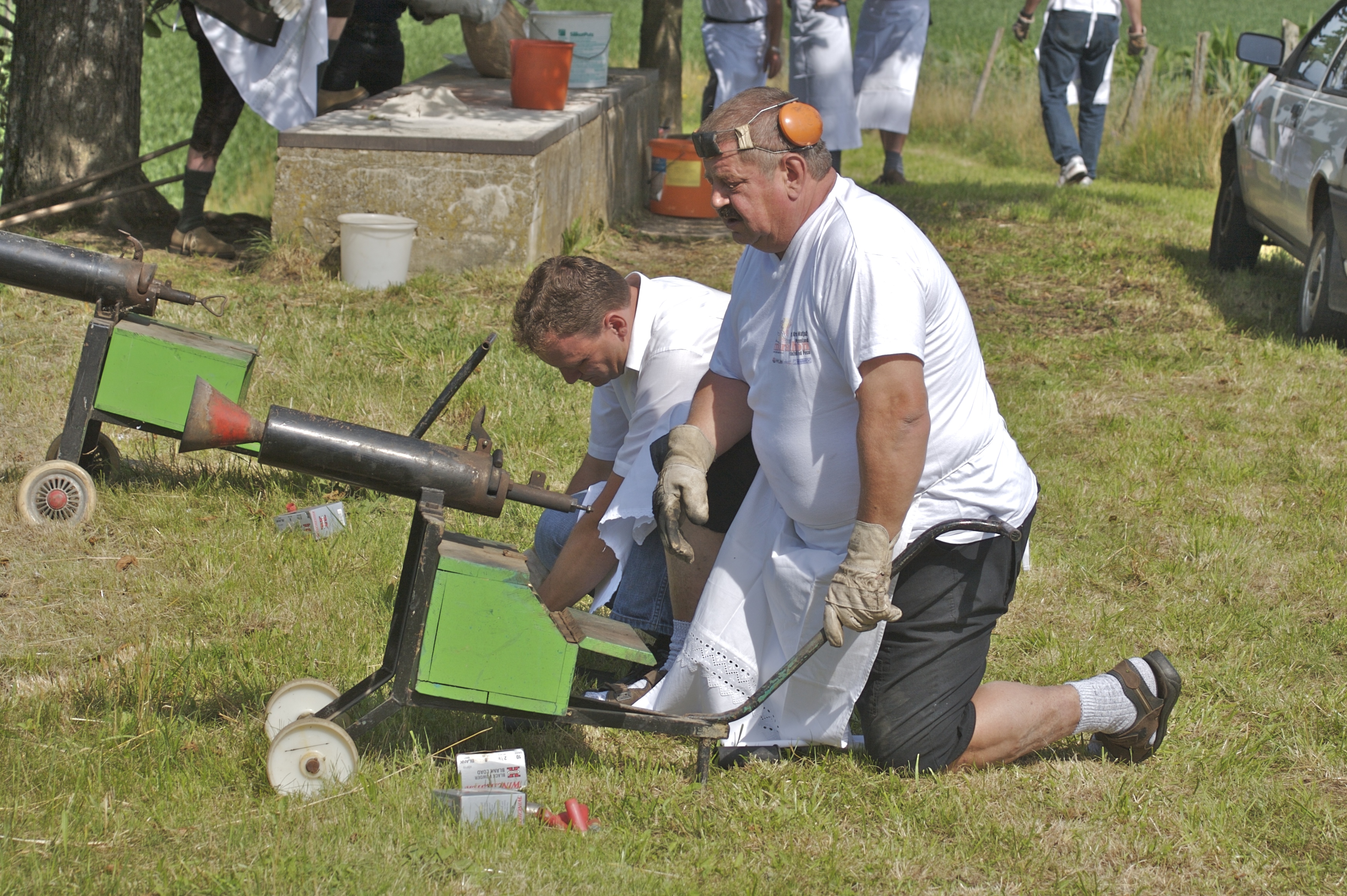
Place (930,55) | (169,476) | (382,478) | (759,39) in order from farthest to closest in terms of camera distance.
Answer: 1. (930,55)
2. (759,39)
3. (169,476)
4. (382,478)

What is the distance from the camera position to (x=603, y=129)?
8891 millimetres

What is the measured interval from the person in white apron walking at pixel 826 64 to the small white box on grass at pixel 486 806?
752 centimetres

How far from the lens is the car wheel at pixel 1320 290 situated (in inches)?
251

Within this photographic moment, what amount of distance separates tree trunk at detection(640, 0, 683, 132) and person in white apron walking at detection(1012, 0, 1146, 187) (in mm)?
3175

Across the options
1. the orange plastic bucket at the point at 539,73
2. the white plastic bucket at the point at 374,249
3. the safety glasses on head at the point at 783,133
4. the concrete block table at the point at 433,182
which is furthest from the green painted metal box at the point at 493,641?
the orange plastic bucket at the point at 539,73

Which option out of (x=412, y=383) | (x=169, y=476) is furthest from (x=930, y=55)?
(x=169, y=476)

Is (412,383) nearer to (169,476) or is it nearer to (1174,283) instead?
(169,476)

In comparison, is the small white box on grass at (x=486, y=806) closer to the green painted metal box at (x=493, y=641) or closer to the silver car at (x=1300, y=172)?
the green painted metal box at (x=493, y=641)

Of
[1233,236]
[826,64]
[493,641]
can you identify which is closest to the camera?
[493,641]

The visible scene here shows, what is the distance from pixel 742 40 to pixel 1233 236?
403cm

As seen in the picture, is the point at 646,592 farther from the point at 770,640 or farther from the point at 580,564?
the point at 770,640

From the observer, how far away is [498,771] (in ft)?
9.18

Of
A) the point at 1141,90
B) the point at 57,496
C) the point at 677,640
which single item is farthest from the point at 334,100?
the point at 1141,90

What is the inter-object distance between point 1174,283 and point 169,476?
6.13m
